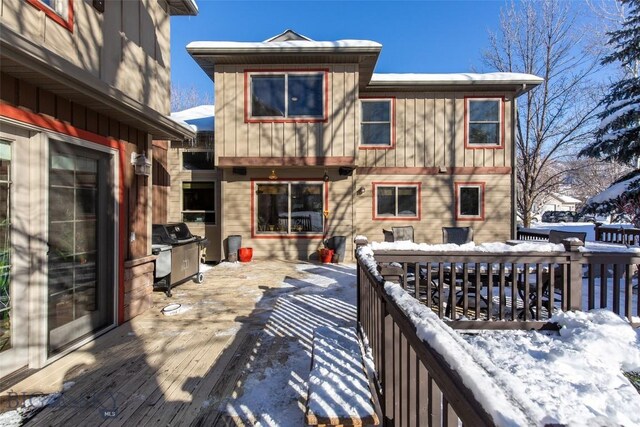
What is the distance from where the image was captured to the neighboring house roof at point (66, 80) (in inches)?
90.3

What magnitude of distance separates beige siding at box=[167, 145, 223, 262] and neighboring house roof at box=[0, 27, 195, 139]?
17.1 feet

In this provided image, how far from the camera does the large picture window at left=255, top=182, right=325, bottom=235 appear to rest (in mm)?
9062

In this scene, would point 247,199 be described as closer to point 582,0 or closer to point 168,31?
point 168,31

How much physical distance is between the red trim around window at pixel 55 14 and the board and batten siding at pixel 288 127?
5.11 metres

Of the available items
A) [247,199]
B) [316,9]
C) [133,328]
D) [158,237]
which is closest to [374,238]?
[247,199]

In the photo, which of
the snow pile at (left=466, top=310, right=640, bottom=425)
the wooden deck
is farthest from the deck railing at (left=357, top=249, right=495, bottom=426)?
the wooden deck

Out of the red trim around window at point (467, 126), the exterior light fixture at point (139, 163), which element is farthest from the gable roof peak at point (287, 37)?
the exterior light fixture at point (139, 163)

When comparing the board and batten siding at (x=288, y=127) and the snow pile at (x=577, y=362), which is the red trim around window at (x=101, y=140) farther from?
the board and batten siding at (x=288, y=127)

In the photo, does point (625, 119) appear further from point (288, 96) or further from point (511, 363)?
point (511, 363)

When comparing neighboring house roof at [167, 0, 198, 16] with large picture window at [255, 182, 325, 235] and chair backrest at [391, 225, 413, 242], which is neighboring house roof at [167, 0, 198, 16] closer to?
large picture window at [255, 182, 325, 235]

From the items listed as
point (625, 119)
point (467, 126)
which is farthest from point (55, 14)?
point (625, 119)

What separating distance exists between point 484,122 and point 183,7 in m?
8.16

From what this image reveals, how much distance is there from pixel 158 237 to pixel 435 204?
286 inches

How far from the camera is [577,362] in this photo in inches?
120
